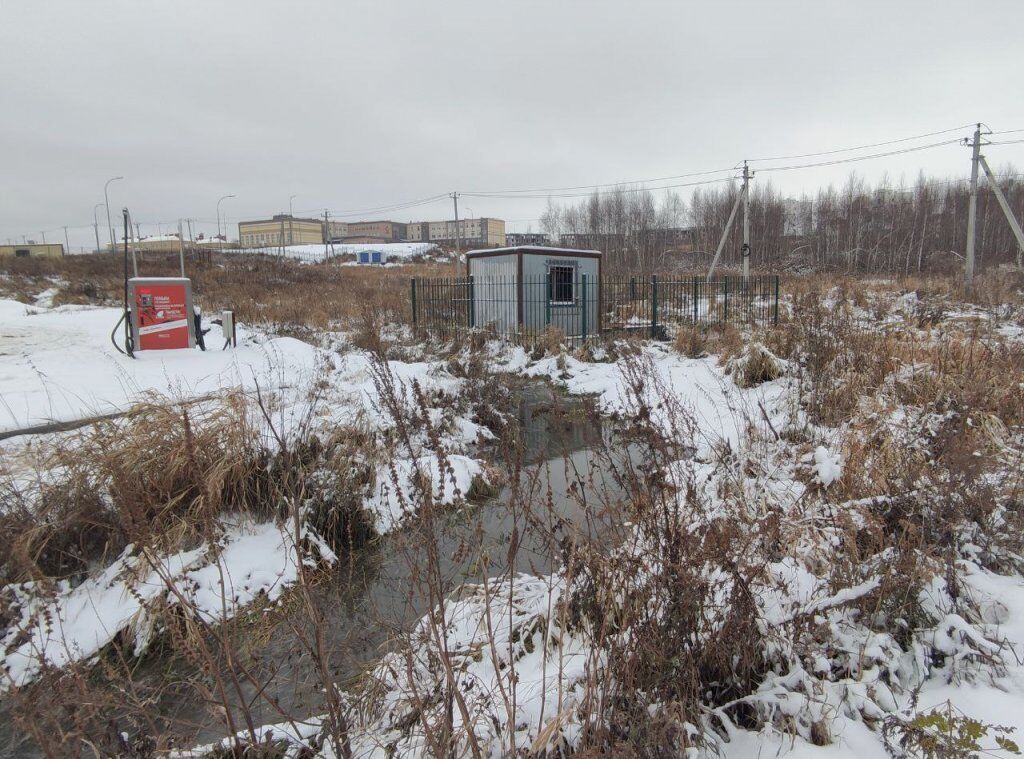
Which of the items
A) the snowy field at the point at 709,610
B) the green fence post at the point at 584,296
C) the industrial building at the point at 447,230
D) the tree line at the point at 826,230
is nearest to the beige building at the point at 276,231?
the industrial building at the point at 447,230

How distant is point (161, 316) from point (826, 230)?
47131 mm

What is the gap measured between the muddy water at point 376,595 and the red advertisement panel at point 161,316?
9.29m

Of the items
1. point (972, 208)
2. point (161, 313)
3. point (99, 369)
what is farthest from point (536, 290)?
point (972, 208)

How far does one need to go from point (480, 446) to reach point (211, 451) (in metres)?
3.17

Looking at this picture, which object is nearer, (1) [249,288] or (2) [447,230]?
(1) [249,288]

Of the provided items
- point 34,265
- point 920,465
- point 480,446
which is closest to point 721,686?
point 920,465

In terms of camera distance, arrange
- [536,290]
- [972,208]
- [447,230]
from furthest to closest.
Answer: [447,230] < [972,208] < [536,290]

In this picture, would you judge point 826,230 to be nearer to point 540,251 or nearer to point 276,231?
point 540,251

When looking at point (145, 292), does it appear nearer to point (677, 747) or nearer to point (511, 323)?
point (511, 323)

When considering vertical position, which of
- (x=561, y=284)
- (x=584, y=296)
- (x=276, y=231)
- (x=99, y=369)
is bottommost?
(x=99, y=369)

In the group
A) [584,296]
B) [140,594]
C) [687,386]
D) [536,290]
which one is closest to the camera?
[140,594]

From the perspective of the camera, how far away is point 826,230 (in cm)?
4481

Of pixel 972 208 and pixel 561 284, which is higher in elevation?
pixel 972 208

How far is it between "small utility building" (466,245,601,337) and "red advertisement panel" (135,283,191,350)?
706cm
